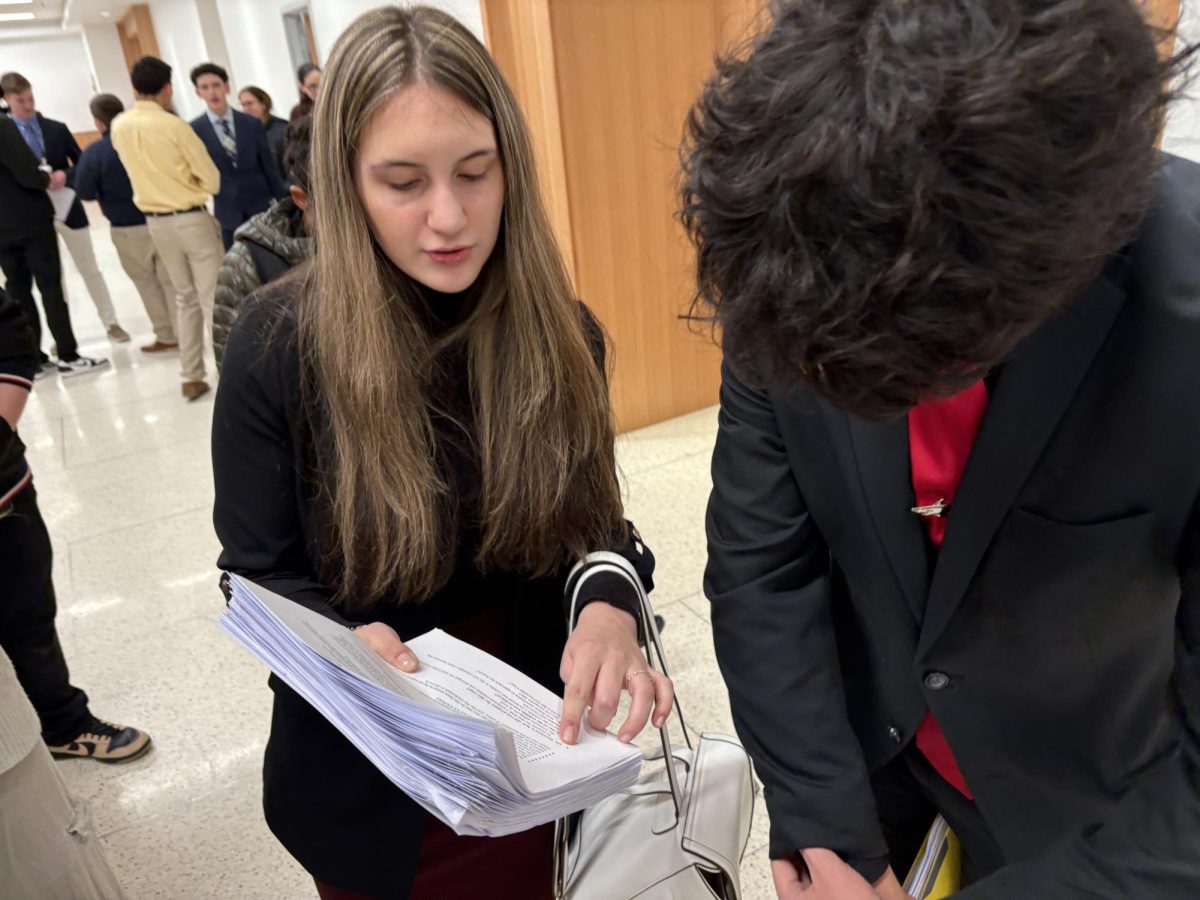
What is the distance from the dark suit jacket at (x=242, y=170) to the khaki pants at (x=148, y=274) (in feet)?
1.78

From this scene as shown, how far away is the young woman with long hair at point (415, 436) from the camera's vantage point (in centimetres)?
97

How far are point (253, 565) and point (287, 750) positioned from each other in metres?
0.25

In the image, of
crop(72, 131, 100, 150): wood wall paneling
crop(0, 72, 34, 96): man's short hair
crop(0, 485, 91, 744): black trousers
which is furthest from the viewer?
crop(72, 131, 100, 150): wood wall paneling

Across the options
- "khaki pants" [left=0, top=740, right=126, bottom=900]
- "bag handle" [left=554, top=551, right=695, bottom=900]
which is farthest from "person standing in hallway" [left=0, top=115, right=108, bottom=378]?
"bag handle" [left=554, top=551, right=695, bottom=900]

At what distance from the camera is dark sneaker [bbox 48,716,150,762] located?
206 centimetres

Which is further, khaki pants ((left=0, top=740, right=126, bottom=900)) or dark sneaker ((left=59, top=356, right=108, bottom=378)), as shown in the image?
dark sneaker ((left=59, top=356, right=108, bottom=378))

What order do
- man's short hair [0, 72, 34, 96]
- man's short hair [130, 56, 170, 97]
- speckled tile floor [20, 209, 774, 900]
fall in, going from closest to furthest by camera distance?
speckled tile floor [20, 209, 774, 900]
man's short hair [130, 56, 170, 97]
man's short hair [0, 72, 34, 96]

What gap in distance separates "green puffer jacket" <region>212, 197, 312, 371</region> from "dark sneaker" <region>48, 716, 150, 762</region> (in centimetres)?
104

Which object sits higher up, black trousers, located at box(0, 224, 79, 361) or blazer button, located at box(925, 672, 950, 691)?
blazer button, located at box(925, 672, 950, 691)

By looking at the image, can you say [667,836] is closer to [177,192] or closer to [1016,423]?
[1016,423]

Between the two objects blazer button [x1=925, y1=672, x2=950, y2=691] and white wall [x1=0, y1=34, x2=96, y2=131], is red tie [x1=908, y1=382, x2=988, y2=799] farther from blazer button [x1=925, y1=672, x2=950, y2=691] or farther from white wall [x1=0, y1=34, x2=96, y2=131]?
white wall [x1=0, y1=34, x2=96, y2=131]

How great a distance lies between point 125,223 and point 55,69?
62.5ft

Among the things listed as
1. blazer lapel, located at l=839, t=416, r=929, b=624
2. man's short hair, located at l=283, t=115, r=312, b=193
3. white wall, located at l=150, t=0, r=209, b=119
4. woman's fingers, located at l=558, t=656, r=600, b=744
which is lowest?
woman's fingers, located at l=558, t=656, r=600, b=744

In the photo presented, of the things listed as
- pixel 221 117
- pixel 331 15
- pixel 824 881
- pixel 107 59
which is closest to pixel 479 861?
pixel 824 881
